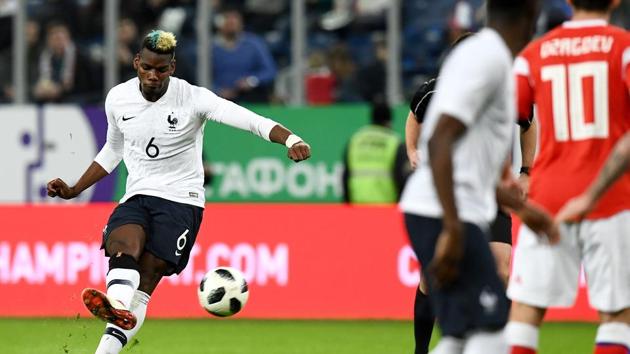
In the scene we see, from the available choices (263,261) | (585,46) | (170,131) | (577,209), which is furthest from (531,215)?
(263,261)

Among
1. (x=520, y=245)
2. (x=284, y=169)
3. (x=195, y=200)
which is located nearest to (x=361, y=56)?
(x=284, y=169)

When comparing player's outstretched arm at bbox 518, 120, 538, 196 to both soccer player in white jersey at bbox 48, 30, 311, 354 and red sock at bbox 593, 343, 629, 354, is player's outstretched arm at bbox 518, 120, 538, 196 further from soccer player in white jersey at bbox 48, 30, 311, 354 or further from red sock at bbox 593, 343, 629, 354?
red sock at bbox 593, 343, 629, 354

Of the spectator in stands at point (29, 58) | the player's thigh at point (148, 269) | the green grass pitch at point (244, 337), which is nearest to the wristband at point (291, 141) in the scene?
the player's thigh at point (148, 269)

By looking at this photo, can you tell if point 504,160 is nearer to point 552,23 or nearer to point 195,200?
point 195,200

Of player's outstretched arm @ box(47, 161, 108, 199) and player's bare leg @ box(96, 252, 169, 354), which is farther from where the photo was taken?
player's outstretched arm @ box(47, 161, 108, 199)

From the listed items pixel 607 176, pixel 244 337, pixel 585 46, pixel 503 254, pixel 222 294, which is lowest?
pixel 244 337

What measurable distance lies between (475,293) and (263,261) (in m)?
8.36

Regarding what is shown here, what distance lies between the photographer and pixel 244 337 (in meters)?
12.2

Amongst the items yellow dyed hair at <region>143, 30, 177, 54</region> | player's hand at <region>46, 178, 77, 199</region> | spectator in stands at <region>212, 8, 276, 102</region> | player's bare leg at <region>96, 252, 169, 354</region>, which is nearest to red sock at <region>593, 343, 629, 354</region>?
player's bare leg at <region>96, 252, 169, 354</region>

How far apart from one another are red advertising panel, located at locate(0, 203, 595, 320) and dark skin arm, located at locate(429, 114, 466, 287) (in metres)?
8.18

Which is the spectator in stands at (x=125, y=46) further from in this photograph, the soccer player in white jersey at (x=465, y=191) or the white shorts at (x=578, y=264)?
the soccer player in white jersey at (x=465, y=191)

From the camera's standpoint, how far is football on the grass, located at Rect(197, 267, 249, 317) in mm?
9188

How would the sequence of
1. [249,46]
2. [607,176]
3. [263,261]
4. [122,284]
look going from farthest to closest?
[249,46], [263,261], [122,284], [607,176]

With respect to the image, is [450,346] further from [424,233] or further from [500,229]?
[500,229]
